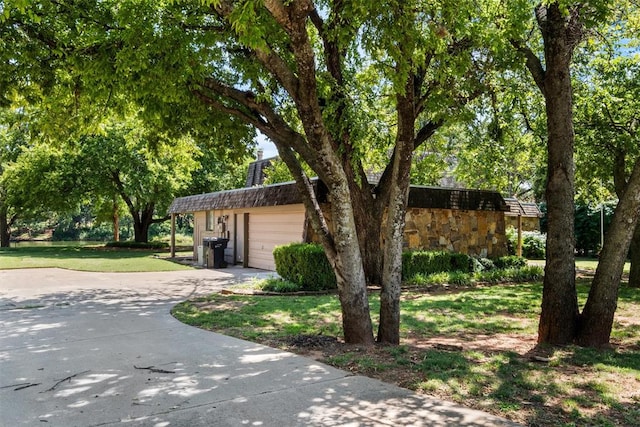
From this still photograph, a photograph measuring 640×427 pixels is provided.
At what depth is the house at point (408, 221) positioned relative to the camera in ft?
48.6

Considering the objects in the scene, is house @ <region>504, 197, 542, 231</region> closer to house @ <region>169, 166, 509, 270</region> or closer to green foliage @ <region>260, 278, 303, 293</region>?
house @ <region>169, 166, 509, 270</region>

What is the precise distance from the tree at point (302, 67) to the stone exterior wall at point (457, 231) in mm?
6853

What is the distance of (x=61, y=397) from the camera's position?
4.23 meters

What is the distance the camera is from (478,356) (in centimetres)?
563

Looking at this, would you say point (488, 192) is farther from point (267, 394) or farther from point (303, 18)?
point (267, 394)

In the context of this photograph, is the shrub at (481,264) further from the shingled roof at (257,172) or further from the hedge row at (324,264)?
the shingled roof at (257,172)

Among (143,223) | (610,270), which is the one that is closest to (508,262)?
(610,270)

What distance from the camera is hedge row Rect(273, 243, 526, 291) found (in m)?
12.0

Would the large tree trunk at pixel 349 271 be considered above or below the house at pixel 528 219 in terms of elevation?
below

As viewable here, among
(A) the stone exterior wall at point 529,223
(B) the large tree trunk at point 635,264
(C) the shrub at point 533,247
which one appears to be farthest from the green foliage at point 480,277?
(A) the stone exterior wall at point 529,223

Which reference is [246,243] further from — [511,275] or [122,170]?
[122,170]

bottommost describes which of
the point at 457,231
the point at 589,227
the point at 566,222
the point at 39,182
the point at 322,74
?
the point at 457,231

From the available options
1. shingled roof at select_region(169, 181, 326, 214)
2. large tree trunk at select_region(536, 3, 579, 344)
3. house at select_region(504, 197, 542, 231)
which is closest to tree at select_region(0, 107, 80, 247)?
shingled roof at select_region(169, 181, 326, 214)

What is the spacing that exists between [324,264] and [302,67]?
23.1ft
